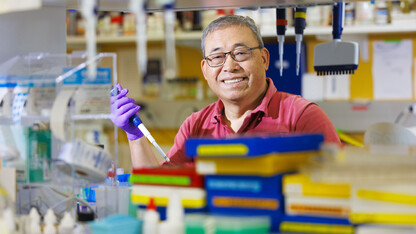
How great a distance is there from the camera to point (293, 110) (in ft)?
7.06

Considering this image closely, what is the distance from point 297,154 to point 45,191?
2.17ft

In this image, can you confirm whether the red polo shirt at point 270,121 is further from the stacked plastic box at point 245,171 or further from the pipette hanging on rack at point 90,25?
the pipette hanging on rack at point 90,25

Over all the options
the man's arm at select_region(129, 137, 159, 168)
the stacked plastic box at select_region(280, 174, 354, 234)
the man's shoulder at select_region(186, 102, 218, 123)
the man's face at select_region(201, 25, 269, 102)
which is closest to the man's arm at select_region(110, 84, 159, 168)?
the man's arm at select_region(129, 137, 159, 168)

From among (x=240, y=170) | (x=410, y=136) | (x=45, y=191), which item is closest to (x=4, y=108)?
(x=45, y=191)

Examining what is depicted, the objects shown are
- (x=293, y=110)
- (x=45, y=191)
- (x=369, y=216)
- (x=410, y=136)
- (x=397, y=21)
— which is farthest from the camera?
(x=397, y=21)

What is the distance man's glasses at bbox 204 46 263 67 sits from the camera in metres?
2.22

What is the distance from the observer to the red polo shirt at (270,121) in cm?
209

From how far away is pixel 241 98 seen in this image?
2.27 m

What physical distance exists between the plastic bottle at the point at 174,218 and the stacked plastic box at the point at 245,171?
2.6 inches

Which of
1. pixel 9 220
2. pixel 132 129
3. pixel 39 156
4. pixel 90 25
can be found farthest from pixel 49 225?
pixel 132 129

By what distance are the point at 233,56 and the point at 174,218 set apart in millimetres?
1257

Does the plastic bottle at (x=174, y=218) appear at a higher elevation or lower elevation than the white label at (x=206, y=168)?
lower

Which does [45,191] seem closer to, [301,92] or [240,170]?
[240,170]

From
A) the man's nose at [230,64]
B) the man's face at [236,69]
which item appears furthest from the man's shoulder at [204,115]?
the man's nose at [230,64]
